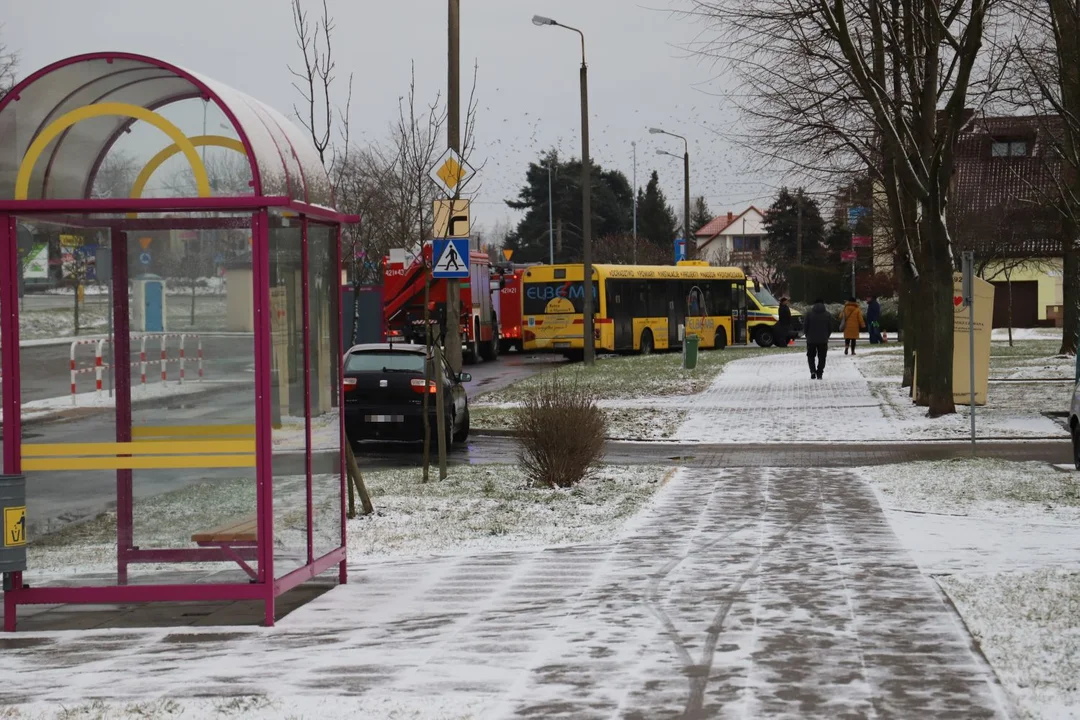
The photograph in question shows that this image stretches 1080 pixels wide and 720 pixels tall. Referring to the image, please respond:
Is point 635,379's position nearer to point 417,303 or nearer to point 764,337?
point 417,303

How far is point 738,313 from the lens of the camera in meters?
51.3

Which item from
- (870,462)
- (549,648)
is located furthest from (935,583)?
(870,462)

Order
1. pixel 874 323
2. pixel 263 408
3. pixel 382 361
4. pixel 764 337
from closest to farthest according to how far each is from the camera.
→ pixel 263 408 < pixel 382 361 < pixel 874 323 < pixel 764 337

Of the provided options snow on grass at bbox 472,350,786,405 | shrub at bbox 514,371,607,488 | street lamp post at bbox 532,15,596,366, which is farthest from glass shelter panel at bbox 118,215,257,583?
street lamp post at bbox 532,15,596,366

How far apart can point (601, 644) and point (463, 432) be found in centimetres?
1414

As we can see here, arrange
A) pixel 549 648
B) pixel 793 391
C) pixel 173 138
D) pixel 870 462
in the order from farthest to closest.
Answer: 1. pixel 793 391
2. pixel 870 462
3. pixel 173 138
4. pixel 549 648

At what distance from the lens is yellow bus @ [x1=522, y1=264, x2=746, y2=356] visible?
4406 centimetres

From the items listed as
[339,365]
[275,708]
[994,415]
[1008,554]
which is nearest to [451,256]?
[339,365]

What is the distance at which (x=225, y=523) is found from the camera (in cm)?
898

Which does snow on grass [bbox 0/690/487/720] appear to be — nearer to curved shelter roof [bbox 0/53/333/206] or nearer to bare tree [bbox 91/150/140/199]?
curved shelter roof [bbox 0/53/333/206]

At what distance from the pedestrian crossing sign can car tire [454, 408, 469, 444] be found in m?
6.10

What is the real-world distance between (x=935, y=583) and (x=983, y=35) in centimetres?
1474

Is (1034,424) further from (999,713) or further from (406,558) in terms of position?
(999,713)

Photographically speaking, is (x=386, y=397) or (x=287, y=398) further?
(x=386, y=397)
